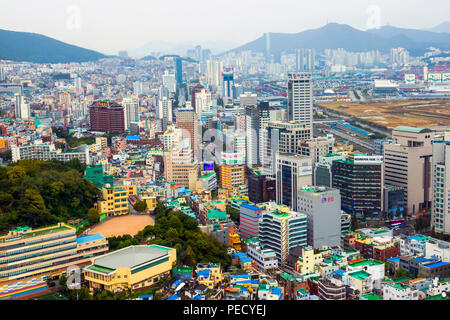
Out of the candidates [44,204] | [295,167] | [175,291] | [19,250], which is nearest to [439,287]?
[175,291]

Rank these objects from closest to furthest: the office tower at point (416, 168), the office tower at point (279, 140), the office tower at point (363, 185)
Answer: the office tower at point (363, 185)
the office tower at point (416, 168)
the office tower at point (279, 140)

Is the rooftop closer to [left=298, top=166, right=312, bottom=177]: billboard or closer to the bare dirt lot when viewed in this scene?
[left=298, top=166, right=312, bottom=177]: billboard

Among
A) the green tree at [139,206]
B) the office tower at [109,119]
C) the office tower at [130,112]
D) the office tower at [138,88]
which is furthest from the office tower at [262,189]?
the office tower at [138,88]

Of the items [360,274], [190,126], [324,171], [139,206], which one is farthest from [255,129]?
[360,274]

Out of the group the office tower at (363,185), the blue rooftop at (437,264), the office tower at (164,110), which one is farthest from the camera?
the office tower at (164,110)

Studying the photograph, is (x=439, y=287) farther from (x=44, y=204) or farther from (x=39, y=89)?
(x=39, y=89)

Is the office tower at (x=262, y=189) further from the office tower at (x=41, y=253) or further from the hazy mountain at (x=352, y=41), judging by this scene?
the office tower at (x=41, y=253)

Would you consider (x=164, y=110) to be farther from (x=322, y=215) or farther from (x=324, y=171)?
(x=322, y=215)
